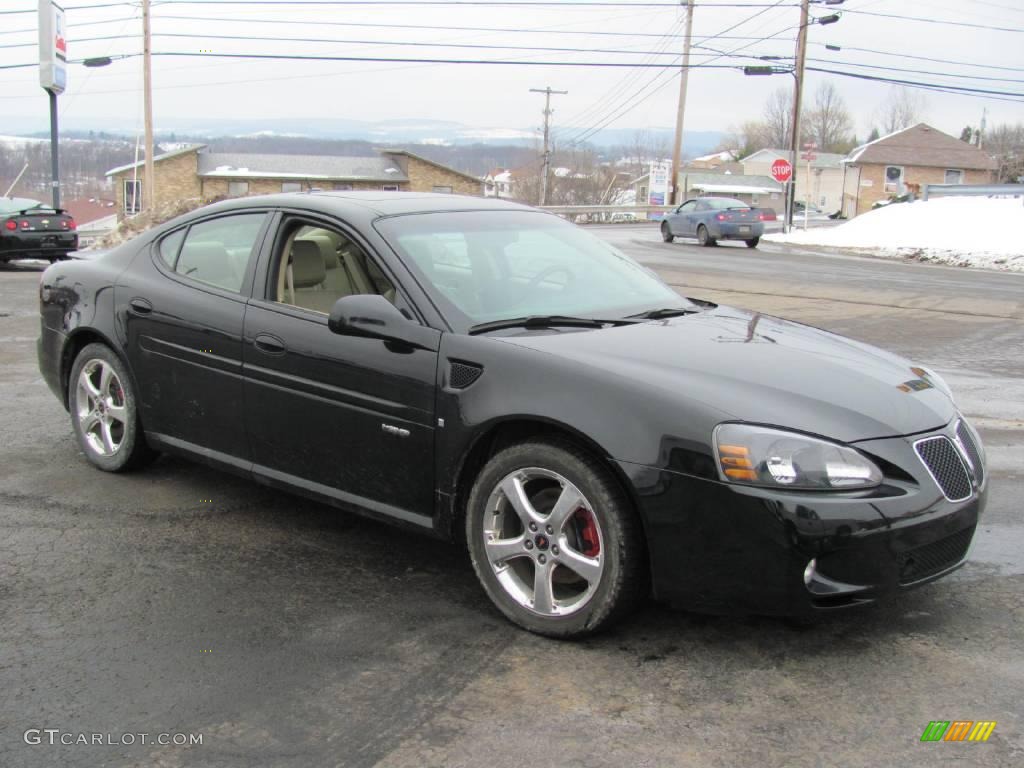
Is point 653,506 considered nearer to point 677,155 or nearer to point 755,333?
point 755,333

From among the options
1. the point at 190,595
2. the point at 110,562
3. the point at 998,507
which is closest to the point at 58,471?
the point at 110,562

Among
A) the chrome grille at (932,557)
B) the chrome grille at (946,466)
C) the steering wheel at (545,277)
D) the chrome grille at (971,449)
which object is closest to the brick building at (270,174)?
the steering wheel at (545,277)

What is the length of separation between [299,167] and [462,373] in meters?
78.4

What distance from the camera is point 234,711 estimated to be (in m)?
3.11

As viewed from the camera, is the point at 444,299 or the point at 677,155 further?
the point at 677,155

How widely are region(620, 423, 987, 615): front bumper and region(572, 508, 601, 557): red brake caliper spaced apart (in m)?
0.22

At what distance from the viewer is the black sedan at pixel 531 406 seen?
10.6ft

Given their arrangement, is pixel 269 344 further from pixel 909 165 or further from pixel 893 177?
pixel 909 165

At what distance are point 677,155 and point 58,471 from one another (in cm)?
4634

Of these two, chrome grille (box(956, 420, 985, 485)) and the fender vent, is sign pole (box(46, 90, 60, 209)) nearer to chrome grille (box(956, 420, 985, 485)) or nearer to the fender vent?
the fender vent

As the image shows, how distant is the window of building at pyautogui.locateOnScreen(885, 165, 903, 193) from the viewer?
77044 millimetres

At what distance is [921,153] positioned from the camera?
7831 centimetres

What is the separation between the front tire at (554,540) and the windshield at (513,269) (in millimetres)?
696

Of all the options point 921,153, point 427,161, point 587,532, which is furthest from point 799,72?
point 921,153
